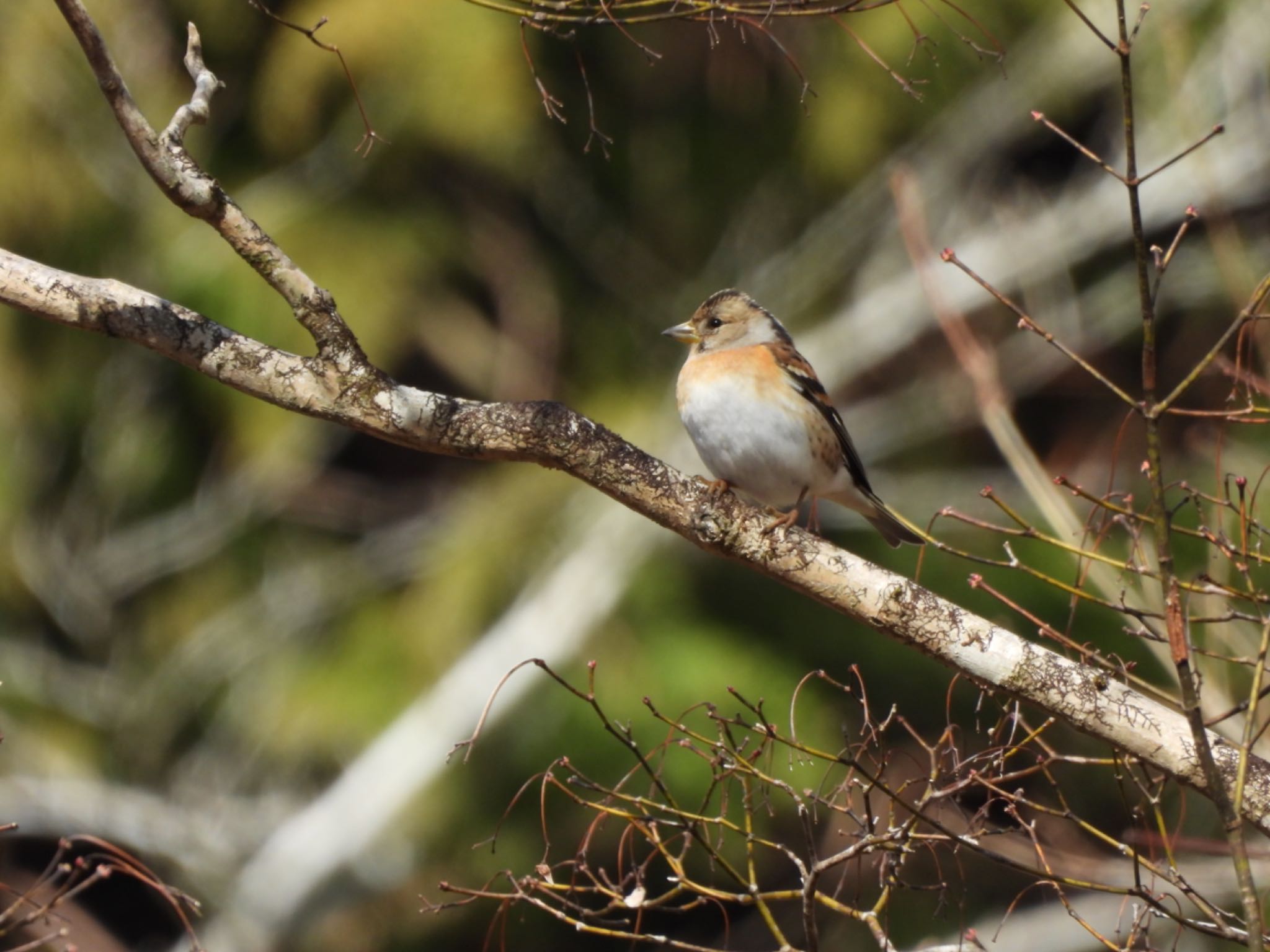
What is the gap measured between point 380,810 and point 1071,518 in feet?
17.4

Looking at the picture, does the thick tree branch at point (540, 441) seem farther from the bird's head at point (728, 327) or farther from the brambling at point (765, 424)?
the bird's head at point (728, 327)

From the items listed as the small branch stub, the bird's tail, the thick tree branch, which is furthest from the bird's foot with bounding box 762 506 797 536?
the small branch stub

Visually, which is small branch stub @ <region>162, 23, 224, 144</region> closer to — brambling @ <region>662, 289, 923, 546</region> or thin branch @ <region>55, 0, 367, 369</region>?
thin branch @ <region>55, 0, 367, 369</region>

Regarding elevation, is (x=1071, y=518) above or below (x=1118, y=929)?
above

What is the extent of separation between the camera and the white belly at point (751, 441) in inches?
161

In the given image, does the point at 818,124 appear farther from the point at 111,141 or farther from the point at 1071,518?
the point at 1071,518

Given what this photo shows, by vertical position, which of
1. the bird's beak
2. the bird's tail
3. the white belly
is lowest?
the white belly

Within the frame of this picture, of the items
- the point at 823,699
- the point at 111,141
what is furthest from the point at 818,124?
the point at 111,141

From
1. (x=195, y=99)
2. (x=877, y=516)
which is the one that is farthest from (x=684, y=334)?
(x=195, y=99)

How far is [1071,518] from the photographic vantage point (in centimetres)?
329

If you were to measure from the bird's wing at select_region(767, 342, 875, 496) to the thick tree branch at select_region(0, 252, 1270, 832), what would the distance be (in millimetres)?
1763

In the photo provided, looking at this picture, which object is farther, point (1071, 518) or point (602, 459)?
point (1071, 518)

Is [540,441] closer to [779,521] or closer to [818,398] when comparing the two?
[779,521]

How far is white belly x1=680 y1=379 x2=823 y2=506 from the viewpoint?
13.4ft
